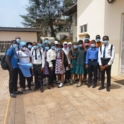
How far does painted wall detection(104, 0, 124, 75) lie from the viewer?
247 inches

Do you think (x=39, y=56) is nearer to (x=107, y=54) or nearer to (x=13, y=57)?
(x=13, y=57)

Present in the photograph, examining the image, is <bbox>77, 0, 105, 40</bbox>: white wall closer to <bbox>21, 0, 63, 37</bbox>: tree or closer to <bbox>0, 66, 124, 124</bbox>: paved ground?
<bbox>0, 66, 124, 124</bbox>: paved ground

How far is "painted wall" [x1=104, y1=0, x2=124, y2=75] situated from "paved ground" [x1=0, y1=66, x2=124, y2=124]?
185 cm

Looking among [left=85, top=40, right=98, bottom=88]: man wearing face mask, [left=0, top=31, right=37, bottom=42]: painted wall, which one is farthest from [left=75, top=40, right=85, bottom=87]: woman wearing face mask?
[left=0, top=31, right=37, bottom=42]: painted wall

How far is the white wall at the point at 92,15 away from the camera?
6926mm

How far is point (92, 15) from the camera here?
7.82m

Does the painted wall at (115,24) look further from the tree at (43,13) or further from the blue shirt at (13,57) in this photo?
the tree at (43,13)

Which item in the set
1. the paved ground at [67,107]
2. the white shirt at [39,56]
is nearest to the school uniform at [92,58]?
the paved ground at [67,107]

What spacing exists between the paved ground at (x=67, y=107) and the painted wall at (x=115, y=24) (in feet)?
6.06

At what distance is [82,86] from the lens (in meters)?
5.49

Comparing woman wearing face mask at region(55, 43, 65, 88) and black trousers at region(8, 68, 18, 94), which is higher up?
woman wearing face mask at region(55, 43, 65, 88)

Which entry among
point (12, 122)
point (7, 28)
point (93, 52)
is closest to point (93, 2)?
point (93, 52)

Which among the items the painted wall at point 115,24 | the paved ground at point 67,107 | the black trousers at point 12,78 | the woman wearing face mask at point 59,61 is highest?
the painted wall at point 115,24

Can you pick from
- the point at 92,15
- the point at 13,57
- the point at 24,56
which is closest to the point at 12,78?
the point at 13,57
